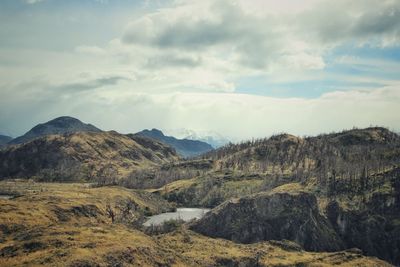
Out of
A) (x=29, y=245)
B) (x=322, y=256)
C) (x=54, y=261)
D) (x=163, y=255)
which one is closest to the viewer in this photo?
(x=54, y=261)

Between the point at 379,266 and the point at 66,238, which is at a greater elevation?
the point at 66,238

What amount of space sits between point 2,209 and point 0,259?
60.7 m

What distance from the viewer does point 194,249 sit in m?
189

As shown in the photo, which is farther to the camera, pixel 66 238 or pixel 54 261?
pixel 66 238

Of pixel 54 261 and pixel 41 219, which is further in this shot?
pixel 41 219

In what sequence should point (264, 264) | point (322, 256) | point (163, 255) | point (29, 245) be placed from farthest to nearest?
1. point (322, 256)
2. point (264, 264)
3. point (163, 255)
4. point (29, 245)

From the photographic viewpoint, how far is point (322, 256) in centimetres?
19238

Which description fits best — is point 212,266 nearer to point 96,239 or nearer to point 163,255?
point 163,255

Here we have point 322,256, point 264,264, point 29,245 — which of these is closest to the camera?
point 29,245

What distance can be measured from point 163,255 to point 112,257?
77.2 ft

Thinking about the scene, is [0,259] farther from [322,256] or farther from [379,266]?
[379,266]

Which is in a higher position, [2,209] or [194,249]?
[2,209]

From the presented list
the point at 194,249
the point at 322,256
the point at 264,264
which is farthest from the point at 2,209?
the point at 322,256

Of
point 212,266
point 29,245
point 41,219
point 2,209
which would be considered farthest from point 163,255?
point 2,209
